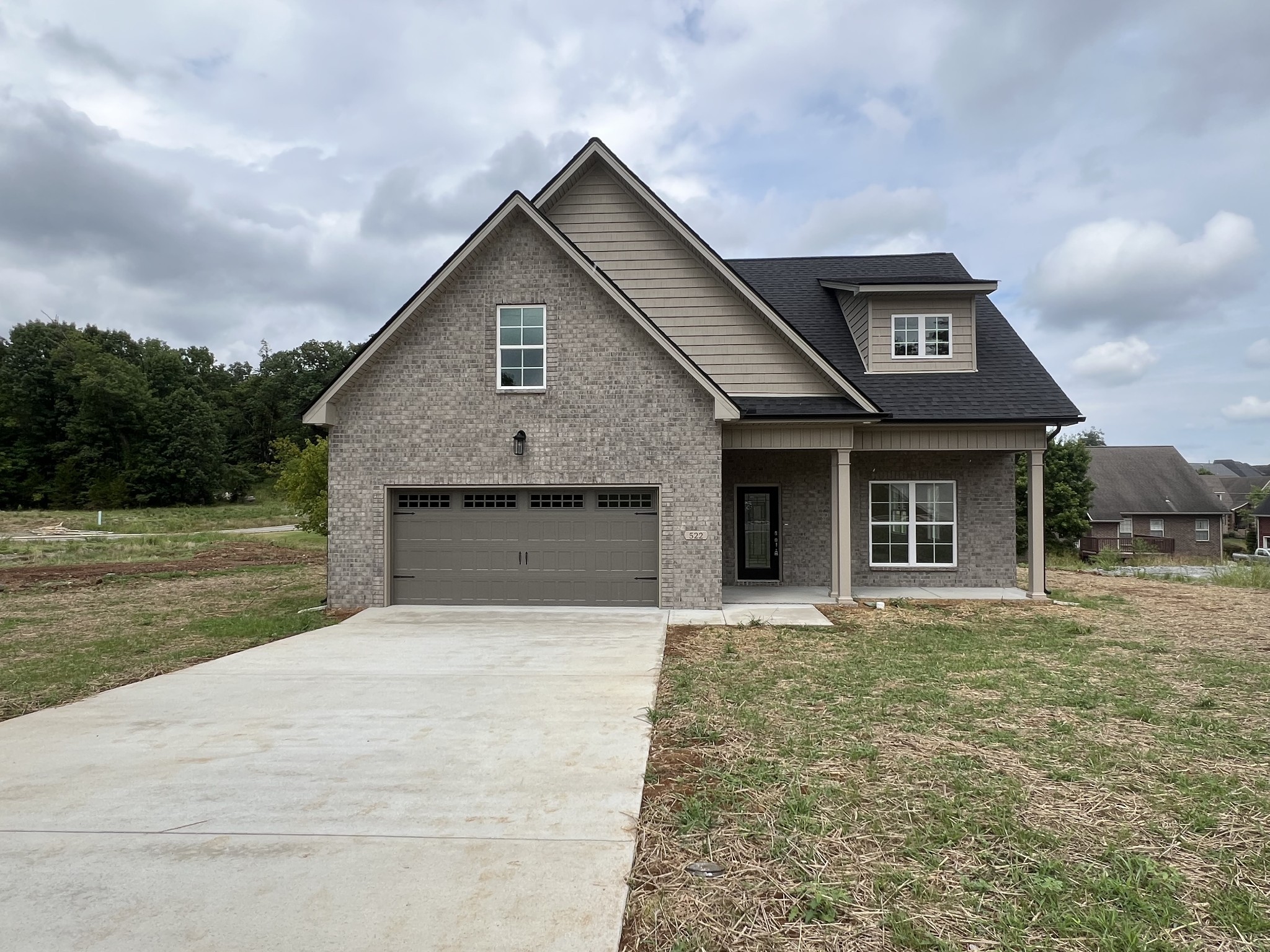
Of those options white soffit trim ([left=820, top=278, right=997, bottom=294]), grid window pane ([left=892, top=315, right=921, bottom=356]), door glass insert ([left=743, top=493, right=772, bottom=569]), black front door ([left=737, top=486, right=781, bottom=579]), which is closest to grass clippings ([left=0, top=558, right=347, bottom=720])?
black front door ([left=737, top=486, right=781, bottom=579])

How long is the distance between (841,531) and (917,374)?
417cm

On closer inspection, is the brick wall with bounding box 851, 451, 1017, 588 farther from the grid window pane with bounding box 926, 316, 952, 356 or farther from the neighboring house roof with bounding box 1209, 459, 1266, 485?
the neighboring house roof with bounding box 1209, 459, 1266, 485

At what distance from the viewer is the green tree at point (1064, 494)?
1270 inches

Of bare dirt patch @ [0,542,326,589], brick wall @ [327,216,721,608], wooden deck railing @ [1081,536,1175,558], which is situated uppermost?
brick wall @ [327,216,721,608]

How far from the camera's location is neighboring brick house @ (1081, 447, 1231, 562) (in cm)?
4441

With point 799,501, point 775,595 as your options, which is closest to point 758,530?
point 799,501

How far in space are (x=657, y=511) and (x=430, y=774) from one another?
7.83 m

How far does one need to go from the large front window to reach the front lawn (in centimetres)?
659

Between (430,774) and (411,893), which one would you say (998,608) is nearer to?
(430,774)

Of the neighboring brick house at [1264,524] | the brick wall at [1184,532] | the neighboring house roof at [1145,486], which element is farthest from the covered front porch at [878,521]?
the neighboring brick house at [1264,524]

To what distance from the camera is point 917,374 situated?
1481cm

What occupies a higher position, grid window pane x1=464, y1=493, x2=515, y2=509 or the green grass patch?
grid window pane x1=464, y1=493, x2=515, y2=509

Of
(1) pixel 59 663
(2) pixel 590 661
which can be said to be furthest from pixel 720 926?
(1) pixel 59 663

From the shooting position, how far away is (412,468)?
12352 mm
